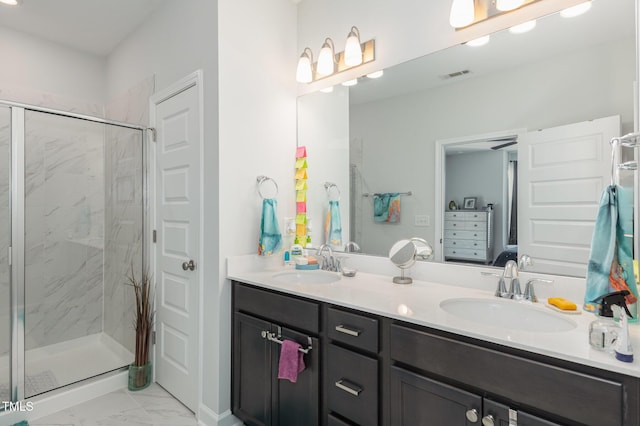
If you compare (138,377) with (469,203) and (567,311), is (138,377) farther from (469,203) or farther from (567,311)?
(567,311)

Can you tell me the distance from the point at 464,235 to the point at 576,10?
3.37 ft

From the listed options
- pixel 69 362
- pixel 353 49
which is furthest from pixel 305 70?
pixel 69 362

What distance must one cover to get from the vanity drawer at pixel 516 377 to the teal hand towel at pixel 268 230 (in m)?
1.04

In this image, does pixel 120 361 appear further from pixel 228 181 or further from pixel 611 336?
pixel 611 336

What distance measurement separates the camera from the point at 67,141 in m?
2.78

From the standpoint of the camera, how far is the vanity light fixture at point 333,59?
201 centimetres

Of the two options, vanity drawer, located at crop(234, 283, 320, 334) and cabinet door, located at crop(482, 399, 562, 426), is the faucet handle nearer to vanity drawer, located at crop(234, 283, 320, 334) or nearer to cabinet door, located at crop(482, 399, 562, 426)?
cabinet door, located at crop(482, 399, 562, 426)

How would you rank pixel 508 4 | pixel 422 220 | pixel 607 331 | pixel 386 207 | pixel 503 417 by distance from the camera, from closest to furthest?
1. pixel 607 331
2. pixel 503 417
3. pixel 508 4
4. pixel 422 220
5. pixel 386 207

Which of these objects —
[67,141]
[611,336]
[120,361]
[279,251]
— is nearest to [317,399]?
[279,251]

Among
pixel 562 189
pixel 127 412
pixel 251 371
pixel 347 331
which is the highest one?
pixel 562 189

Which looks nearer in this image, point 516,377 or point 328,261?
point 516,377

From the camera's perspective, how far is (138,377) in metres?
2.41

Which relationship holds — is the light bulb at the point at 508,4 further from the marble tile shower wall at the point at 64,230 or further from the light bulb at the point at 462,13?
the marble tile shower wall at the point at 64,230

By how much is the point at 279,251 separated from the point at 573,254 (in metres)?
1.54
